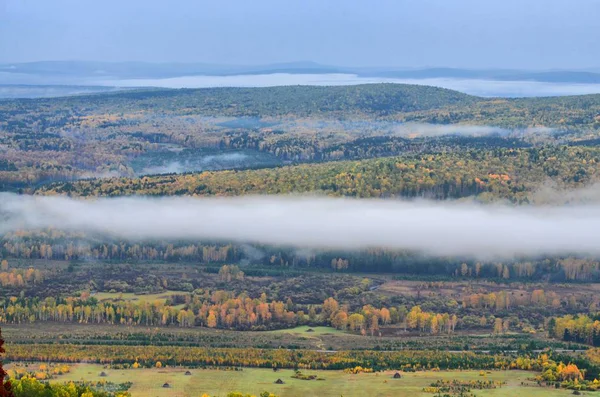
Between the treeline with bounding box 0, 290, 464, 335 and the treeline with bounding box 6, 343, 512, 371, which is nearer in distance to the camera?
the treeline with bounding box 6, 343, 512, 371

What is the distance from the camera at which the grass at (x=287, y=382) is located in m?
90.8

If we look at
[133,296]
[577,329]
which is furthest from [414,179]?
[577,329]

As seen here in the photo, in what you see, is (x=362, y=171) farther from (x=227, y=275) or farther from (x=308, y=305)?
(x=308, y=305)

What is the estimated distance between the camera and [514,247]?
152 m

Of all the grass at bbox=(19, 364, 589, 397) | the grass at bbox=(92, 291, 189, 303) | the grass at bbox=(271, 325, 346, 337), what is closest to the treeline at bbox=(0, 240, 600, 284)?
the grass at bbox=(92, 291, 189, 303)

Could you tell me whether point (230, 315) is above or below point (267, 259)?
above

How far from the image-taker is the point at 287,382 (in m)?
94.7

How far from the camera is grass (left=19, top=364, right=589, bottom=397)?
9075cm

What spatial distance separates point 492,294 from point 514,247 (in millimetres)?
23306

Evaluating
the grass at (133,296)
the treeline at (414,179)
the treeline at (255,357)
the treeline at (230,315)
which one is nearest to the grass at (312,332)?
the treeline at (230,315)

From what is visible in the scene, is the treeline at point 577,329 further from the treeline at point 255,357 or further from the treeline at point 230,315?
the treeline at point 255,357

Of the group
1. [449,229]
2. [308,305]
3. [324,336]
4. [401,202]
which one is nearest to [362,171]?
[401,202]

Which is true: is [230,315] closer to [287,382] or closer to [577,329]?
[287,382]

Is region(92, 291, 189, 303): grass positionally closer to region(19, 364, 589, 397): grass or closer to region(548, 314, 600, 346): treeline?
region(19, 364, 589, 397): grass
